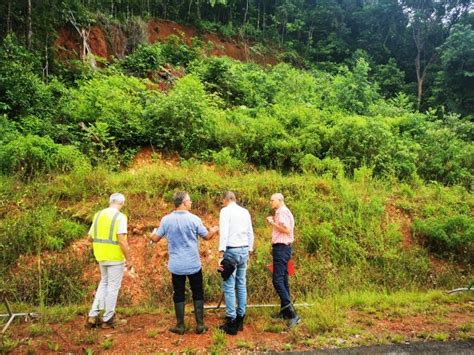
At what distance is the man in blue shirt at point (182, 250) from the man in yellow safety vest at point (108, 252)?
0.47m

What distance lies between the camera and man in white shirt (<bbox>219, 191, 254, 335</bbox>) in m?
5.07

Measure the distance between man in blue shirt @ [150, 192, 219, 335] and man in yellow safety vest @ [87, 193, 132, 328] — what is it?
0.47 metres

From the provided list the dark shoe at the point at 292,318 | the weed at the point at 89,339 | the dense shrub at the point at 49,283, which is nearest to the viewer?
the weed at the point at 89,339

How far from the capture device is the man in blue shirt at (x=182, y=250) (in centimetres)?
496

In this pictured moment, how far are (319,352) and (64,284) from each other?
14.5 ft

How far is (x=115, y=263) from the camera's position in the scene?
5.15 m

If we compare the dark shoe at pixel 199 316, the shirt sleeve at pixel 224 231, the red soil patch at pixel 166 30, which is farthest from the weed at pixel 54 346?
the red soil patch at pixel 166 30

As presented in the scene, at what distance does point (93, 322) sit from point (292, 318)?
2764mm

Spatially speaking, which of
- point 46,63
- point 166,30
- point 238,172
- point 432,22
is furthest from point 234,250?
point 432,22

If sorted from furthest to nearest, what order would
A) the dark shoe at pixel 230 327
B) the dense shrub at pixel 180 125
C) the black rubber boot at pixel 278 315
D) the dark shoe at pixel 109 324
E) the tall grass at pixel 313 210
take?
the dense shrub at pixel 180 125, the tall grass at pixel 313 210, the black rubber boot at pixel 278 315, the dark shoe at pixel 109 324, the dark shoe at pixel 230 327

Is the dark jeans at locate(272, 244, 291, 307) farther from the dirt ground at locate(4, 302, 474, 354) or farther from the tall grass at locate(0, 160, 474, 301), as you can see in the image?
the tall grass at locate(0, 160, 474, 301)

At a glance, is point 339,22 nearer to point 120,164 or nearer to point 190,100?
point 190,100

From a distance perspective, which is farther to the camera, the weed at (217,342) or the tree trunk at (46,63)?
the tree trunk at (46,63)

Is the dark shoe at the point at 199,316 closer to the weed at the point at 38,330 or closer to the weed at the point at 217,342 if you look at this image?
the weed at the point at 217,342
